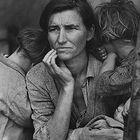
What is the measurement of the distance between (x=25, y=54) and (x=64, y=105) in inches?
14.9

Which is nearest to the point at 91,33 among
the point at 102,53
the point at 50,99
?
the point at 102,53

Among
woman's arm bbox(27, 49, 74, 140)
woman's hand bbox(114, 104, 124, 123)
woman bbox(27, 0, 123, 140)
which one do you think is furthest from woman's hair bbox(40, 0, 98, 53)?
woman's hand bbox(114, 104, 124, 123)

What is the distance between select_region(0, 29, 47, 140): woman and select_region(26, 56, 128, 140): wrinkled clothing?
54mm

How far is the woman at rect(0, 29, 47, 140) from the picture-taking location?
84.4 inches

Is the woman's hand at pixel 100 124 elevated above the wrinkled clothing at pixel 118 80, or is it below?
below

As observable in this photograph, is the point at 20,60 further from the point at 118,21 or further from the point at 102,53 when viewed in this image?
the point at 118,21

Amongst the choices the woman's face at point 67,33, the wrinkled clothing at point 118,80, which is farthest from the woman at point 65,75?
the wrinkled clothing at point 118,80

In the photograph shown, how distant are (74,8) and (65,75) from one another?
309mm

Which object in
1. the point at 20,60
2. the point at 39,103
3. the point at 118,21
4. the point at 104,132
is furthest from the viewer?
the point at 20,60

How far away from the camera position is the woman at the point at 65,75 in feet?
6.63

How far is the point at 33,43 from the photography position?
Result: 2195mm

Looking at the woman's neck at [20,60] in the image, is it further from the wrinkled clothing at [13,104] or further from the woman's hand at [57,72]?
the woman's hand at [57,72]

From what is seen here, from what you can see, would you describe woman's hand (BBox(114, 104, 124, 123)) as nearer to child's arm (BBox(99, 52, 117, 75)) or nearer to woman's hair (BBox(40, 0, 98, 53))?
child's arm (BBox(99, 52, 117, 75))

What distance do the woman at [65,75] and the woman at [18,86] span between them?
54 mm
